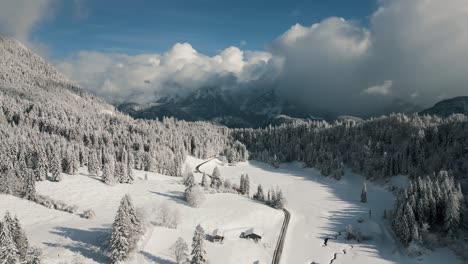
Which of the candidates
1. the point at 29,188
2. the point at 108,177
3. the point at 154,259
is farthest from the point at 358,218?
the point at 29,188

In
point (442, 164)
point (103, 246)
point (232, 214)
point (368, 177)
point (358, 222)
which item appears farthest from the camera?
point (368, 177)

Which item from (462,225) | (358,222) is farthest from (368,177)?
(462,225)

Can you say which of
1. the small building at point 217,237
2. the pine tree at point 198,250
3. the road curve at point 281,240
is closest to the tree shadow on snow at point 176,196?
the small building at point 217,237

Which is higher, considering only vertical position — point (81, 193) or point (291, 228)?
point (81, 193)

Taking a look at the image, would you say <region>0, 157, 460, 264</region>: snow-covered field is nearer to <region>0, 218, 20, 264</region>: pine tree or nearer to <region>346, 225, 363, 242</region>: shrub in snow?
<region>346, 225, 363, 242</region>: shrub in snow

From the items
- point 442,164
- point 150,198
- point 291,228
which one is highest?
point 442,164

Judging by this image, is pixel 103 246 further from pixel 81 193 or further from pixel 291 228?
pixel 291 228

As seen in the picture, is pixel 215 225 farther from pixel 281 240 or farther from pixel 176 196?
pixel 176 196

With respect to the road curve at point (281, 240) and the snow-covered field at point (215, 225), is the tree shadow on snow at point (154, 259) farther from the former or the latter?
the road curve at point (281, 240)
